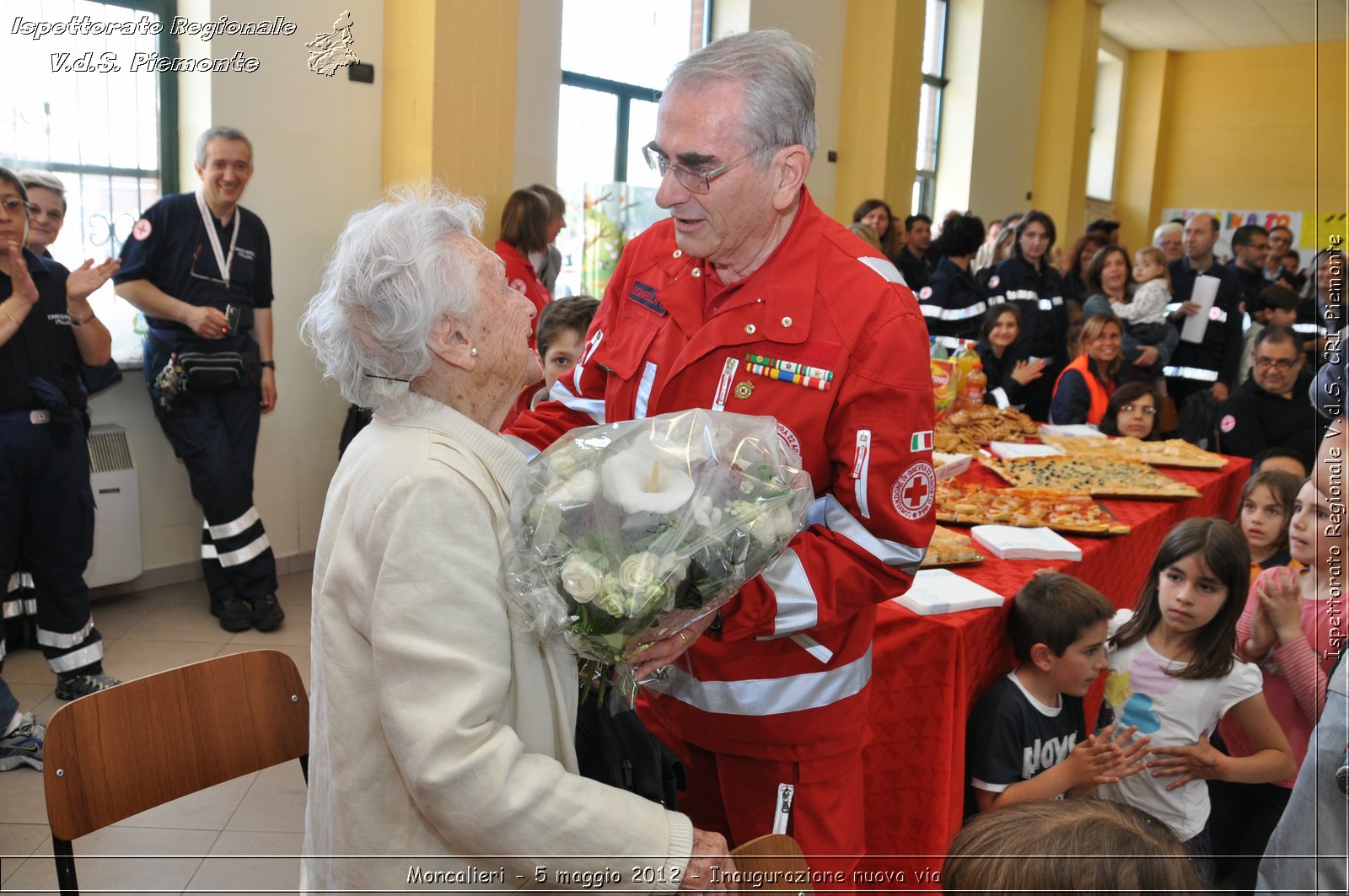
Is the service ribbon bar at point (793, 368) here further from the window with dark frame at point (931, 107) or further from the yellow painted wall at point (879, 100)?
the window with dark frame at point (931, 107)

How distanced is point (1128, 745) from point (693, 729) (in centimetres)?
114

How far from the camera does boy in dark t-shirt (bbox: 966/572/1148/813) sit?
7.11 feet

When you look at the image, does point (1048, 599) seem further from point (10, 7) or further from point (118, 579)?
point (10, 7)

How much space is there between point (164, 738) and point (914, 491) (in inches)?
51.7

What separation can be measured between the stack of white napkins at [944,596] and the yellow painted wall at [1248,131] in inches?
581

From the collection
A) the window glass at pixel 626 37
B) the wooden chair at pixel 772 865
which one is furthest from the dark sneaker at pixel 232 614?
the window glass at pixel 626 37

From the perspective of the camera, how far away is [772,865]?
133 centimetres

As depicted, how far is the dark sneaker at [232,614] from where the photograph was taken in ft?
14.1

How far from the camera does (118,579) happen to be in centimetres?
436

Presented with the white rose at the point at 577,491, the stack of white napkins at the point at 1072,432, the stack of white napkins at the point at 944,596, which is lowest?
the stack of white napkins at the point at 944,596

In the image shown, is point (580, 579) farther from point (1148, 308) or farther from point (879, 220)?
point (1148, 308)

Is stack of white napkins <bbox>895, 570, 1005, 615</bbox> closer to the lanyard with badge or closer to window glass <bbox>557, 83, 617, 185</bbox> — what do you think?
the lanyard with badge

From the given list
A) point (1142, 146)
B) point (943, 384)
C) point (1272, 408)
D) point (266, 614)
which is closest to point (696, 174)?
point (943, 384)

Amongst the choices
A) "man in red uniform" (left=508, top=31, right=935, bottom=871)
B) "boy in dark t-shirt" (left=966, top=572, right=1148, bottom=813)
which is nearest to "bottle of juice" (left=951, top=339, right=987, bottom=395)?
"boy in dark t-shirt" (left=966, top=572, right=1148, bottom=813)
